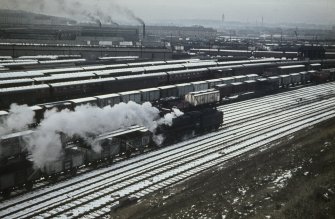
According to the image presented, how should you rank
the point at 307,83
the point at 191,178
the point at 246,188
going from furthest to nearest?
the point at 307,83 → the point at 191,178 → the point at 246,188

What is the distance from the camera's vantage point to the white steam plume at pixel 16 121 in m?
20.7

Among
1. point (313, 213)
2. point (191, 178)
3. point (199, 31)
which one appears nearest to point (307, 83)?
point (191, 178)

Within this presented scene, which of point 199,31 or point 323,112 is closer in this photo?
point 323,112

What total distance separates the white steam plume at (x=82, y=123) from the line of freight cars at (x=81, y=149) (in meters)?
0.38

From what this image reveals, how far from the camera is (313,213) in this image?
1477cm

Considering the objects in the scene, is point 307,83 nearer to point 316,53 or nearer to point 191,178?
point 316,53

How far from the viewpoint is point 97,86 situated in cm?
3700

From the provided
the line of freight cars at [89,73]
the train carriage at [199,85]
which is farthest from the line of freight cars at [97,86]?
the train carriage at [199,85]

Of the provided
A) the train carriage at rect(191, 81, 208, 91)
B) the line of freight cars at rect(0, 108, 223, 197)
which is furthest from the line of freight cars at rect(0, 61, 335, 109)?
the line of freight cars at rect(0, 108, 223, 197)

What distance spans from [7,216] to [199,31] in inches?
7158

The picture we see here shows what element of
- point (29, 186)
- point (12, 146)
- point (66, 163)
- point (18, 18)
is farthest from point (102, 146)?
point (18, 18)

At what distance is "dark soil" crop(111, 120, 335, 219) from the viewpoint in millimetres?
15727

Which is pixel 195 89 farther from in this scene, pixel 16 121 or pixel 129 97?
pixel 16 121

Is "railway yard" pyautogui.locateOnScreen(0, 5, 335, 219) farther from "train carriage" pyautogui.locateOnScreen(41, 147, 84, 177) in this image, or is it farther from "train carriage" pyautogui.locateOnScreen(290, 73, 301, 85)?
"train carriage" pyautogui.locateOnScreen(290, 73, 301, 85)
